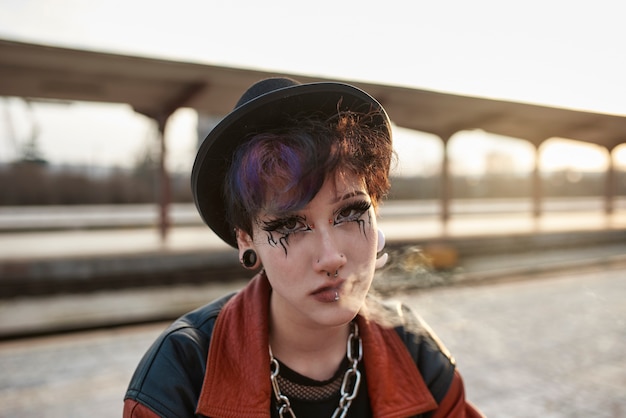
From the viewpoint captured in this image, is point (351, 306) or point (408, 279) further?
point (408, 279)

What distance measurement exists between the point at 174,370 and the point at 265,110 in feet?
2.06

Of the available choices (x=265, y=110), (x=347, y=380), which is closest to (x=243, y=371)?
(x=347, y=380)

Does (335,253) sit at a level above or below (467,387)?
above

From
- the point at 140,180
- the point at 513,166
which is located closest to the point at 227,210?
the point at 140,180

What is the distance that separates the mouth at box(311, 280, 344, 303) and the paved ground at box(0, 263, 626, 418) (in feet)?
7.64

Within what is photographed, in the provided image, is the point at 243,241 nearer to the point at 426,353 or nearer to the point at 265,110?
the point at 265,110

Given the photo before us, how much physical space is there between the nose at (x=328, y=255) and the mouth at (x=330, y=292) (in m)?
0.03

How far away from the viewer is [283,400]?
126 centimetres

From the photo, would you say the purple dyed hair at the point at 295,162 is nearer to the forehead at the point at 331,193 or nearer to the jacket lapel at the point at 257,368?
the forehead at the point at 331,193

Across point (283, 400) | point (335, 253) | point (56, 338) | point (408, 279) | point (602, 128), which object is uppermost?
point (602, 128)

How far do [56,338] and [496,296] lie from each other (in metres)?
4.78

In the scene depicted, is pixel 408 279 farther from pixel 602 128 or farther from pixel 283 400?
pixel 602 128

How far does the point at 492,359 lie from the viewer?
13.1 ft

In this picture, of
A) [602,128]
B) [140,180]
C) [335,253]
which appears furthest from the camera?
[140,180]
